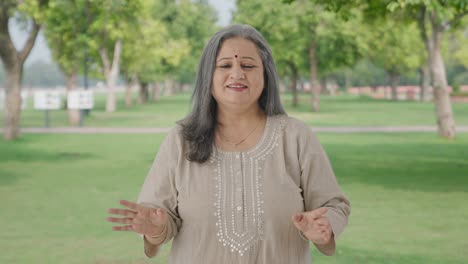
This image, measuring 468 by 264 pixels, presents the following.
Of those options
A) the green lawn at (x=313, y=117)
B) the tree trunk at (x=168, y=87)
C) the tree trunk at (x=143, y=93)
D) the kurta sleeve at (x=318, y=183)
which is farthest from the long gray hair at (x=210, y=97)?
the tree trunk at (x=168, y=87)

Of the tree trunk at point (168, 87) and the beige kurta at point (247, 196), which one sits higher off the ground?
the beige kurta at point (247, 196)

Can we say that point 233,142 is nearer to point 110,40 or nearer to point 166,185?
point 166,185

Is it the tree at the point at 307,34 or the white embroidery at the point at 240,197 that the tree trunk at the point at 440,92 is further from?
the white embroidery at the point at 240,197

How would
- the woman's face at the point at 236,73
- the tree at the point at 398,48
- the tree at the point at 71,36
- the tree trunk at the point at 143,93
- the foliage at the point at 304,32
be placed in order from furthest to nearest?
the tree trunk at the point at 143,93 < the tree at the point at 398,48 < the foliage at the point at 304,32 < the tree at the point at 71,36 < the woman's face at the point at 236,73

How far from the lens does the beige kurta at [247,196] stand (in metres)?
3.24

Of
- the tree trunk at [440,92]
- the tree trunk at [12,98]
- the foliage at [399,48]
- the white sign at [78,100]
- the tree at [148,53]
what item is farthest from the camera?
the foliage at [399,48]

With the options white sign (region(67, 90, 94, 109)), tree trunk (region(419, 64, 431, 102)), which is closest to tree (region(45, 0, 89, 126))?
white sign (region(67, 90, 94, 109))

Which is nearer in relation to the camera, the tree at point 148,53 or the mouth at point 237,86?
the mouth at point 237,86

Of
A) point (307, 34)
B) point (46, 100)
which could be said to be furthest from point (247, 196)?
point (307, 34)

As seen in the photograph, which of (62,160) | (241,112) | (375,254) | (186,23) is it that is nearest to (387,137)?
(62,160)

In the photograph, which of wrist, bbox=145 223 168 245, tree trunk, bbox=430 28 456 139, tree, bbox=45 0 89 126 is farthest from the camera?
tree, bbox=45 0 89 126

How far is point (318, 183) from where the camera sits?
10.9 feet

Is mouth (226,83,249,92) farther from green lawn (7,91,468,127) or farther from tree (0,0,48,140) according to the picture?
green lawn (7,91,468,127)

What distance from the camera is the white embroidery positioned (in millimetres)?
3236
